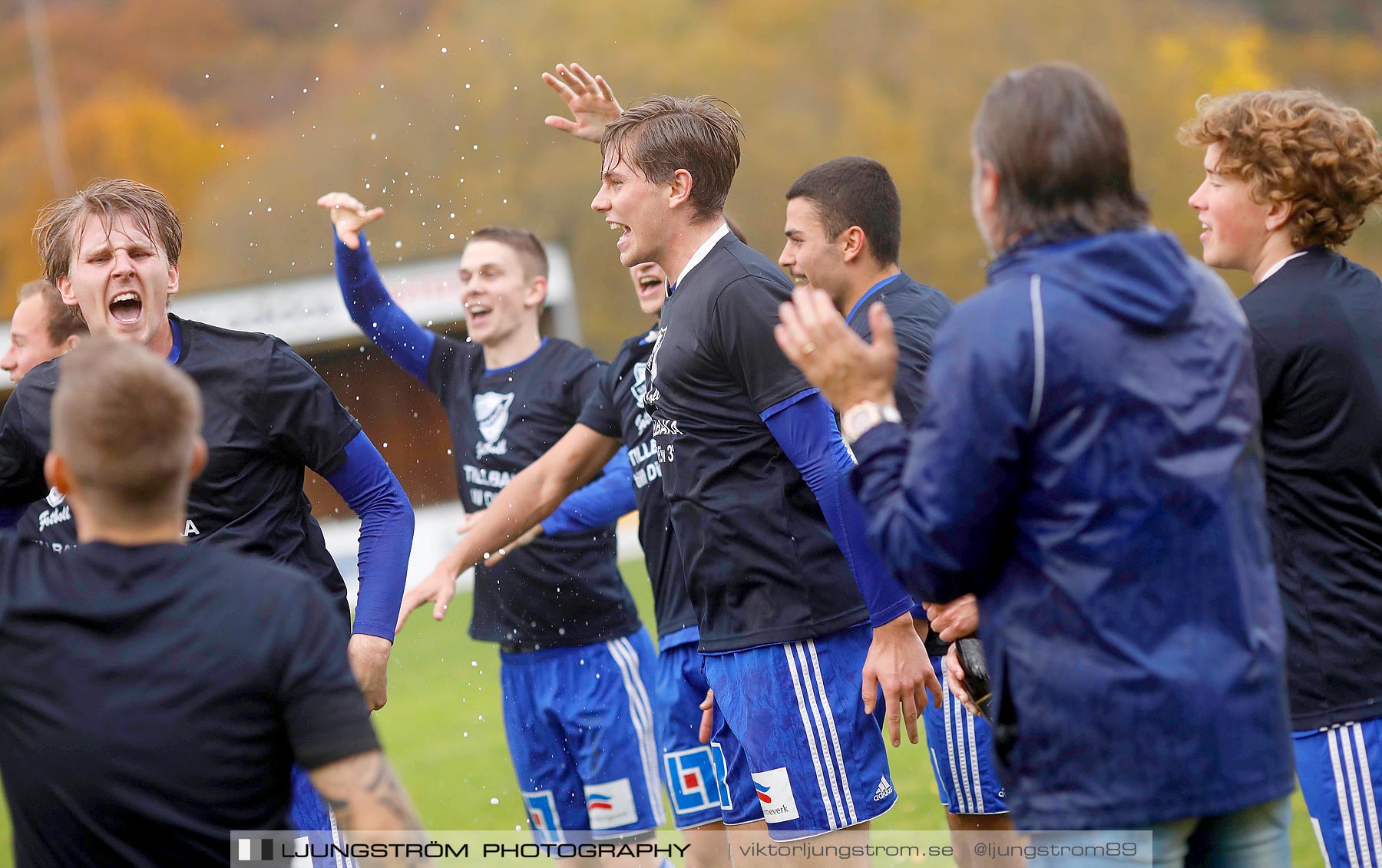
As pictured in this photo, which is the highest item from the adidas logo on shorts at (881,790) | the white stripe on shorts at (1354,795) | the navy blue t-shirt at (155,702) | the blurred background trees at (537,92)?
the blurred background trees at (537,92)

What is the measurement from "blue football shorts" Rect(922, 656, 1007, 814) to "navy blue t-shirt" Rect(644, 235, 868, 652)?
711 mm

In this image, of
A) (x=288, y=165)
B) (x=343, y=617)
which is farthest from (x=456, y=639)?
(x=288, y=165)

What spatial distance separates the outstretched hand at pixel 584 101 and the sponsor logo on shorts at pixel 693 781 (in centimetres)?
237

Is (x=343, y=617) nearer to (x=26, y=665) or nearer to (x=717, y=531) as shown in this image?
(x=717, y=531)

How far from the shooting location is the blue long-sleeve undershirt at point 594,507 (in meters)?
5.47

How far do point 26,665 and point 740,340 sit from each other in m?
2.10

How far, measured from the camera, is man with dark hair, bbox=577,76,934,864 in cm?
366

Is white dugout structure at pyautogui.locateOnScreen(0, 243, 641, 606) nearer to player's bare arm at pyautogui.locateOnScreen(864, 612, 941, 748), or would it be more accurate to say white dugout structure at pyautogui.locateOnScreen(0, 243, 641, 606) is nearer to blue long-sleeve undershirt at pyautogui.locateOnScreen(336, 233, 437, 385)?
blue long-sleeve undershirt at pyautogui.locateOnScreen(336, 233, 437, 385)

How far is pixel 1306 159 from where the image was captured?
3.37 m

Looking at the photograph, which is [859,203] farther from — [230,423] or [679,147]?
[230,423]

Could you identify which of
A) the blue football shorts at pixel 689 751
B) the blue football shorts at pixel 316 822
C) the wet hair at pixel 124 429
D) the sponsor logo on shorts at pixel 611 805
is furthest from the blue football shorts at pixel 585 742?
the wet hair at pixel 124 429

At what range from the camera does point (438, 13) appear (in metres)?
51.1

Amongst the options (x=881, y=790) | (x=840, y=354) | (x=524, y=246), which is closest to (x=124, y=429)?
(x=840, y=354)

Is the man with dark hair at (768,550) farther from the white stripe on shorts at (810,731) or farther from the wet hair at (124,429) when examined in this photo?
the wet hair at (124,429)
